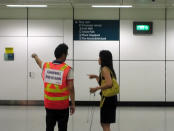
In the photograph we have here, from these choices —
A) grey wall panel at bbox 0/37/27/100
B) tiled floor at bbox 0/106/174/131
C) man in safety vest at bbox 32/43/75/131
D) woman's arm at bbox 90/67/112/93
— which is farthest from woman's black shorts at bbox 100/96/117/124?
grey wall panel at bbox 0/37/27/100

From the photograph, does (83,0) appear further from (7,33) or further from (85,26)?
(7,33)

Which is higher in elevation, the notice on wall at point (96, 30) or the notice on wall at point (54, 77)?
the notice on wall at point (96, 30)

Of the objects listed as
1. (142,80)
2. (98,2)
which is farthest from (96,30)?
(142,80)

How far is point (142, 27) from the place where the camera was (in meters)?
9.24

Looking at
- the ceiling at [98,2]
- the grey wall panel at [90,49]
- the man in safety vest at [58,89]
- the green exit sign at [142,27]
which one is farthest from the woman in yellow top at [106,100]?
the green exit sign at [142,27]

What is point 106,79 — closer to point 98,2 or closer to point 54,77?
point 54,77

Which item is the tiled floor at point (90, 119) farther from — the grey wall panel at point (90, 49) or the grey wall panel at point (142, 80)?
the grey wall panel at point (90, 49)

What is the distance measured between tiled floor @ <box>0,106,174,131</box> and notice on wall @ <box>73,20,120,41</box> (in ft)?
7.28

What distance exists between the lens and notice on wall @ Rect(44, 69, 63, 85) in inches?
138

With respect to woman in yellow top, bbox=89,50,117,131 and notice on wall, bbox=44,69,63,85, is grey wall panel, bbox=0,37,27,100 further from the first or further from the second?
notice on wall, bbox=44,69,63,85

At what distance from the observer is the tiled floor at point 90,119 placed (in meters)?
6.11

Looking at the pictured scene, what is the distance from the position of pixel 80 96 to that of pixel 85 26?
2.21m

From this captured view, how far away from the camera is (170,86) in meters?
9.25

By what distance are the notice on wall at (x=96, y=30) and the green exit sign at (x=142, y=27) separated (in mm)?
543
